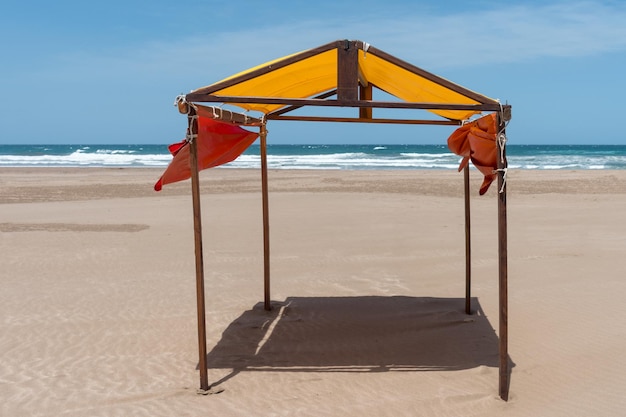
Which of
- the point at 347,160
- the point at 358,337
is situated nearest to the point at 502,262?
the point at 358,337

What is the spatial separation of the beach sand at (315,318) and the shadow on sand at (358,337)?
3cm

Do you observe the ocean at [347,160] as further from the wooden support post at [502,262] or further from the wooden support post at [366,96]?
the wooden support post at [502,262]

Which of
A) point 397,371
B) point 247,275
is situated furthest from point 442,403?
point 247,275

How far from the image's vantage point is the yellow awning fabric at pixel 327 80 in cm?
457

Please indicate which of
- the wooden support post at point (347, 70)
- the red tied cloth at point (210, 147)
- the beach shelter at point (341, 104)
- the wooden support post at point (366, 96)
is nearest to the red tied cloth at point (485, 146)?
the beach shelter at point (341, 104)

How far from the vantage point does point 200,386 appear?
4797 millimetres

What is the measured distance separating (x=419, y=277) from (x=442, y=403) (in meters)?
4.03

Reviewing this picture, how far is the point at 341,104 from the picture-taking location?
4.46 metres

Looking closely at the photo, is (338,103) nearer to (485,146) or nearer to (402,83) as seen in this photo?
(402,83)

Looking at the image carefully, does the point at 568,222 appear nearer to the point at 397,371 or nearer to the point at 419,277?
the point at 419,277

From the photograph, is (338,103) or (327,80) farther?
(327,80)

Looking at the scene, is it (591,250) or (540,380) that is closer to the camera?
(540,380)

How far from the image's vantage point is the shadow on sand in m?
5.30

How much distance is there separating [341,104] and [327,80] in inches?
60.9
